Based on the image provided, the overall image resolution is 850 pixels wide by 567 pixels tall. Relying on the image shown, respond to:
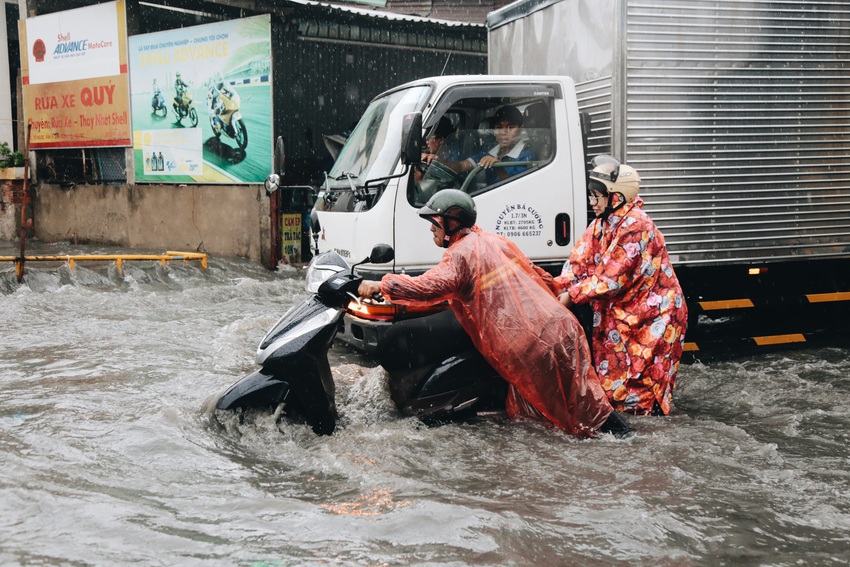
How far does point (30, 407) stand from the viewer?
5438 millimetres

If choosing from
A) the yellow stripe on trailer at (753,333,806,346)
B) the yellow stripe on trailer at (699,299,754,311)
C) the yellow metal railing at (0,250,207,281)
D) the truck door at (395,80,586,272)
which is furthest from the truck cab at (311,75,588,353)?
the yellow metal railing at (0,250,207,281)

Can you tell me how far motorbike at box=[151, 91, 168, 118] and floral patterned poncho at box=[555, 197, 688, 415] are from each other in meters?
10.9

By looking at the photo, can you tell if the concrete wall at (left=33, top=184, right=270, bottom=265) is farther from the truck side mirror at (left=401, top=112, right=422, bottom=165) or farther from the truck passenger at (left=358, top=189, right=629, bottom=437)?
the truck passenger at (left=358, top=189, right=629, bottom=437)

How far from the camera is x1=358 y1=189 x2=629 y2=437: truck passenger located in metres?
4.48

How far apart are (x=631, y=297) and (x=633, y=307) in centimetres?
6

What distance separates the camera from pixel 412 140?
564cm

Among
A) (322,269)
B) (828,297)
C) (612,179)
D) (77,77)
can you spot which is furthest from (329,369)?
(77,77)

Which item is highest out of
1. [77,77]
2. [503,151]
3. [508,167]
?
[77,77]

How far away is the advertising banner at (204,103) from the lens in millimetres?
13055

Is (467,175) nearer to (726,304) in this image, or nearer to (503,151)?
(503,151)

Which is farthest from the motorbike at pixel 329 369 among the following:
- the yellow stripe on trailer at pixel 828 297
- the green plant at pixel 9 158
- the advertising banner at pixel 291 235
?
the green plant at pixel 9 158

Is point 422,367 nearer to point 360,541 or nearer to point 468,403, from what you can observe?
point 468,403

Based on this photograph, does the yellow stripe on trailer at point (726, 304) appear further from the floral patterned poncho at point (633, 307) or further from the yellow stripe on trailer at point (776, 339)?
the floral patterned poncho at point (633, 307)

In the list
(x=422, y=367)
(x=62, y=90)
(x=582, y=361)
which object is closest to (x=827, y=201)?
(x=582, y=361)
